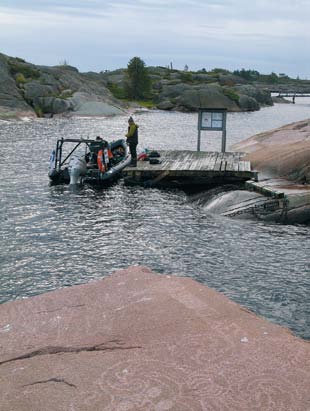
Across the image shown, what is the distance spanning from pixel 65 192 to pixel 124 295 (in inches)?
608

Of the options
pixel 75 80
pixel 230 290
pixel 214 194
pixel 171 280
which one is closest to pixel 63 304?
pixel 171 280

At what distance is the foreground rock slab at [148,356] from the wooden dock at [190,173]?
1540cm

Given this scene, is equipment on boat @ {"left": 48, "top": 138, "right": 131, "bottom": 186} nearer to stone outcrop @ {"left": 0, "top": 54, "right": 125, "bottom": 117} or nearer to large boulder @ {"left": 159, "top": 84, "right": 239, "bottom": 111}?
stone outcrop @ {"left": 0, "top": 54, "right": 125, "bottom": 117}

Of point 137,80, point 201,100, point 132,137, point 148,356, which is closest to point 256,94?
point 137,80

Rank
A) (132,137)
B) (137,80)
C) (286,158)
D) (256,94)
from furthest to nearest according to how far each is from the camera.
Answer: (256,94)
(137,80)
(132,137)
(286,158)

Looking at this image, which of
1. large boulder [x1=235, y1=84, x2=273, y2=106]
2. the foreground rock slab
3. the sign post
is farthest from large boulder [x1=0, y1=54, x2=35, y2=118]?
the foreground rock slab

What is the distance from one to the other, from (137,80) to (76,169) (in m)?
84.9

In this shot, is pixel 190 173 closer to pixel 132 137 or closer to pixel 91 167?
pixel 132 137

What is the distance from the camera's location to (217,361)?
23.0 feet

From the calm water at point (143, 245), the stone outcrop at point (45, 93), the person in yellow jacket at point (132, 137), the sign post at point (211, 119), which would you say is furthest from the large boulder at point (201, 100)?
the calm water at point (143, 245)

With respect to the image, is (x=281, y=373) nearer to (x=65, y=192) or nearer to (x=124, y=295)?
(x=124, y=295)

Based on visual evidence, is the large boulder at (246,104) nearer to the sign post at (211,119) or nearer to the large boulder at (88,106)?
the large boulder at (88,106)

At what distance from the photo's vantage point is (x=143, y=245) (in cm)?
1662

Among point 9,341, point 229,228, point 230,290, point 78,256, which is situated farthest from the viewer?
point 229,228
